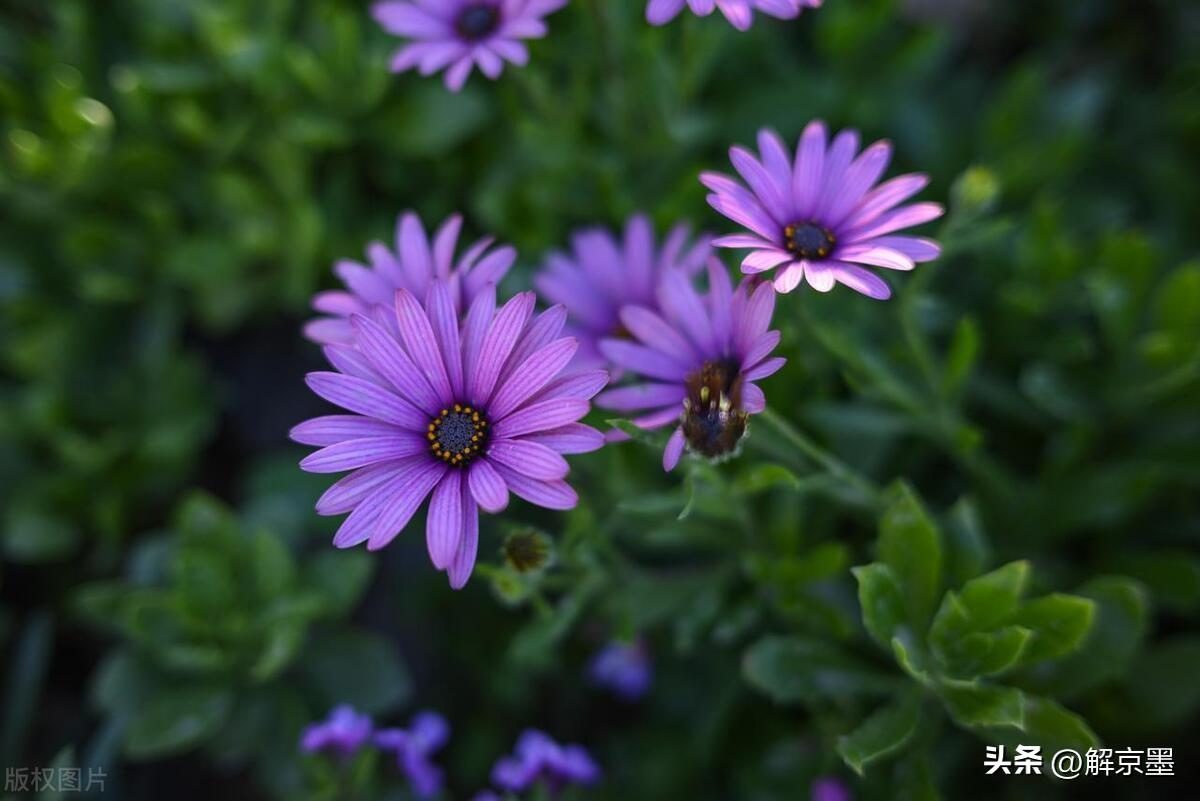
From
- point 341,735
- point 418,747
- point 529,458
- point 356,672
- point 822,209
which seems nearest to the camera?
point 529,458

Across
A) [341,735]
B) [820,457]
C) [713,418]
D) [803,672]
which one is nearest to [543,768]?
[341,735]

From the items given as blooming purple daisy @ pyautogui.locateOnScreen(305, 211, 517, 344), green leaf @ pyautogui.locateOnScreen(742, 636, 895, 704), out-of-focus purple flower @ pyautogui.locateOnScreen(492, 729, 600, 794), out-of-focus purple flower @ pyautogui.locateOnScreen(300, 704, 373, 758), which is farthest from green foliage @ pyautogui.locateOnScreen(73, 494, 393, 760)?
green leaf @ pyautogui.locateOnScreen(742, 636, 895, 704)

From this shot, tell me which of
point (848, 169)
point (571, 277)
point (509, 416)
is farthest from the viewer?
point (571, 277)

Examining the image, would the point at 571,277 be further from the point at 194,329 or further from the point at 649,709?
the point at 194,329

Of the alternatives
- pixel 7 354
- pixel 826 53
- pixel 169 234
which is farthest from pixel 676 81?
pixel 7 354

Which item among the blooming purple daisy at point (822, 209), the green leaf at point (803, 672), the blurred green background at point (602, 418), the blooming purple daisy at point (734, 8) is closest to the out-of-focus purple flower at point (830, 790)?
the blurred green background at point (602, 418)

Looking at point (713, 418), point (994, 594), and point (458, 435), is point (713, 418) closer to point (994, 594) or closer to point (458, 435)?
point (458, 435)

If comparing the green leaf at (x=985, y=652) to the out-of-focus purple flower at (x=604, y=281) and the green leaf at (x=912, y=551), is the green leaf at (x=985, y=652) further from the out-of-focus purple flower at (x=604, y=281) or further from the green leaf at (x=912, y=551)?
the out-of-focus purple flower at (x=604, y=281)
